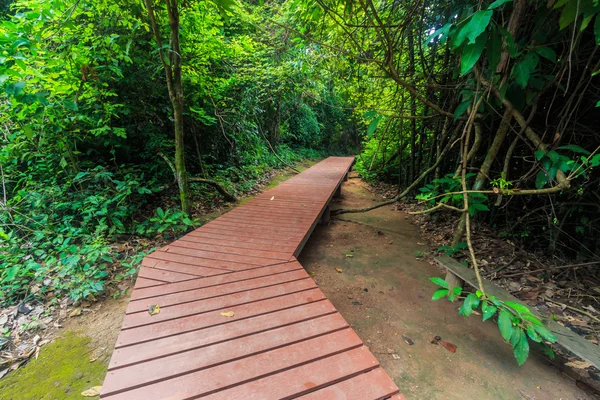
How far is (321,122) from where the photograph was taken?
1647cm

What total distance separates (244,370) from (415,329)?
1740mm

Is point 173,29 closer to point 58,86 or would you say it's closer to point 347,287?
point 58,86

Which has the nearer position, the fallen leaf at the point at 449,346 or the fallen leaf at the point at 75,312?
the fallen leaf at the point at 449,346

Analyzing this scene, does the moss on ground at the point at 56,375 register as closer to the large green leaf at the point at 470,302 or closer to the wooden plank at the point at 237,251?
the wooden plank at the point at 237,251

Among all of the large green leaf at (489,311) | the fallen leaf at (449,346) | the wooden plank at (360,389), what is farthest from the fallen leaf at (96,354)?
the fallen leaf at (449,346)

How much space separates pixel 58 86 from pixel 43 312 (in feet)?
8.61

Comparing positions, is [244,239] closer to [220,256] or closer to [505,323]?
[220,256]

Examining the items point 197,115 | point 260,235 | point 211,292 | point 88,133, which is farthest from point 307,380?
point 197,115

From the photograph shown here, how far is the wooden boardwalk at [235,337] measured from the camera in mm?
1123

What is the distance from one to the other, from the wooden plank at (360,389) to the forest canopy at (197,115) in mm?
1349

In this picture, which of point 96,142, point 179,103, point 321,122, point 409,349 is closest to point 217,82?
point 179,103

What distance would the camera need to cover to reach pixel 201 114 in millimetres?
4715

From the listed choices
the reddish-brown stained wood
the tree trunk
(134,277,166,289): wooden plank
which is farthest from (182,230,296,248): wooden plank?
the reddish-brown stained wood

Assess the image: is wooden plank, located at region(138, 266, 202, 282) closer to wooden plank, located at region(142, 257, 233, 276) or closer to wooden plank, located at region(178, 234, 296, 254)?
wooden plank, located at region(142, 257, 233, 276)
